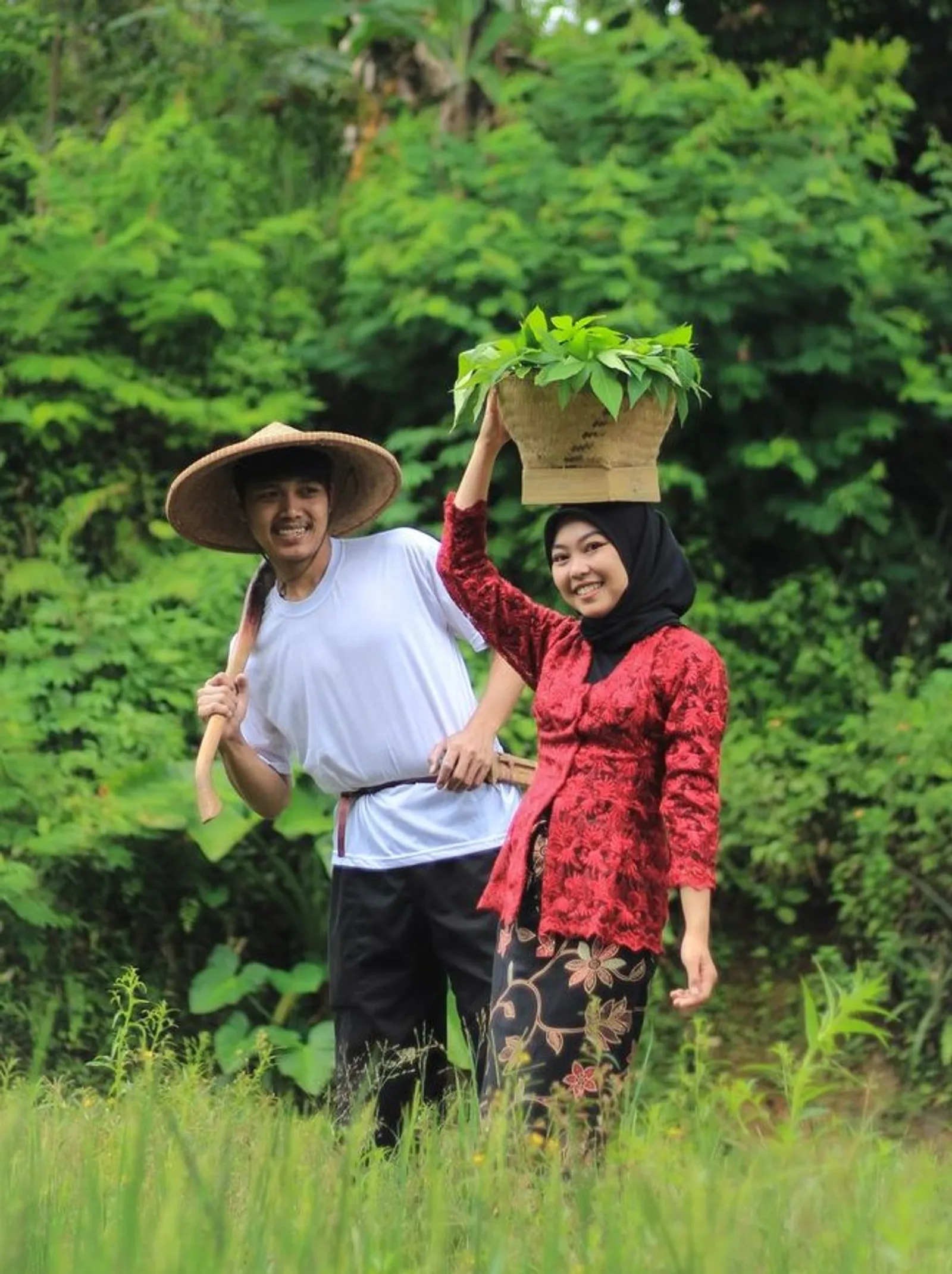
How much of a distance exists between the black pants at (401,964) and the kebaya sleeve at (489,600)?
0.50 metres

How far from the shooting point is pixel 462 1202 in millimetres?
3072

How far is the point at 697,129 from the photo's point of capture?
8.80 m

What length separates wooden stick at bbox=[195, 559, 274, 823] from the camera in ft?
13.7

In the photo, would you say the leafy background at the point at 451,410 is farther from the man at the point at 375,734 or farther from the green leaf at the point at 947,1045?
the man at the point at 375,734

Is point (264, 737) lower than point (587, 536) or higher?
lower

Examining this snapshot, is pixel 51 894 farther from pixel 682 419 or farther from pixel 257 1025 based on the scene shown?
pixel 682 419

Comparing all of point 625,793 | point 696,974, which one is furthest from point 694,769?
point 696,974

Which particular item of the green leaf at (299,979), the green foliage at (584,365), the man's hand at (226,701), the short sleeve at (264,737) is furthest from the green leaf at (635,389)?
the green leaf at (299,979)

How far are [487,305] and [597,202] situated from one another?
62 cm

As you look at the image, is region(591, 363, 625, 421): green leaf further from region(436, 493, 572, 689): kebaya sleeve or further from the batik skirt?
the batik skirt

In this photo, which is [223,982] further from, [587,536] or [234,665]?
[587,536]

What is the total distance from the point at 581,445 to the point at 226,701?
918 mm

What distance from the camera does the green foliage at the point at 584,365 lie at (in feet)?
12.3

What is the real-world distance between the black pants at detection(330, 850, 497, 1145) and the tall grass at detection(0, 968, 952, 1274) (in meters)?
0.91
